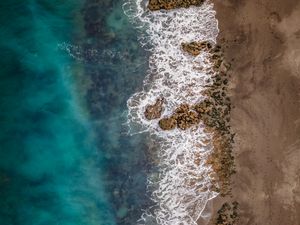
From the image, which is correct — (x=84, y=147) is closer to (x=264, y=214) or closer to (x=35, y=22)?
(x=35, y=22)

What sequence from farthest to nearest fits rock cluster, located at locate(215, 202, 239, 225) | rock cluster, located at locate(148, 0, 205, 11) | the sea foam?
rock cluster, located at locate(148, 0, 205, 11), the sea foam, rock cluster, located at locate(215, 202, 239, 225)

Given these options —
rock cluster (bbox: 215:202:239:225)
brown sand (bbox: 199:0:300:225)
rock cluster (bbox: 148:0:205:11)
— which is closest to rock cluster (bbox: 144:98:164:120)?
brown sand (bbox: 199:0:300:225)

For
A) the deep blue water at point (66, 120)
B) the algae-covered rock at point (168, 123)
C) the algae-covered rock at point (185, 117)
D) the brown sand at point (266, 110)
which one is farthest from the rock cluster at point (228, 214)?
the algae-covered rock at point (168, 123)

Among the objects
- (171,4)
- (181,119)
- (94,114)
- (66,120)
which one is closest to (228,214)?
(181,119)

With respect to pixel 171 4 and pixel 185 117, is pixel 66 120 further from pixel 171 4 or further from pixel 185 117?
pixel 171 4

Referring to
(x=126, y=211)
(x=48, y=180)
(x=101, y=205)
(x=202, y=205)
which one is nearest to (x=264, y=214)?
(x=202, y=205)

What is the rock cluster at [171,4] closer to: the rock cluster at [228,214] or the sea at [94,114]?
the sea at [94,114]

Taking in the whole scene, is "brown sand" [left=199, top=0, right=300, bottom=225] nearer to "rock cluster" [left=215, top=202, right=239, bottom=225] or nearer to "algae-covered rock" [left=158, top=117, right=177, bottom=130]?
"rock cluster" [left=215, top=202, right=239, bottom=225]

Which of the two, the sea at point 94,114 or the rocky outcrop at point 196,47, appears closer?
the sea at point 94,114
